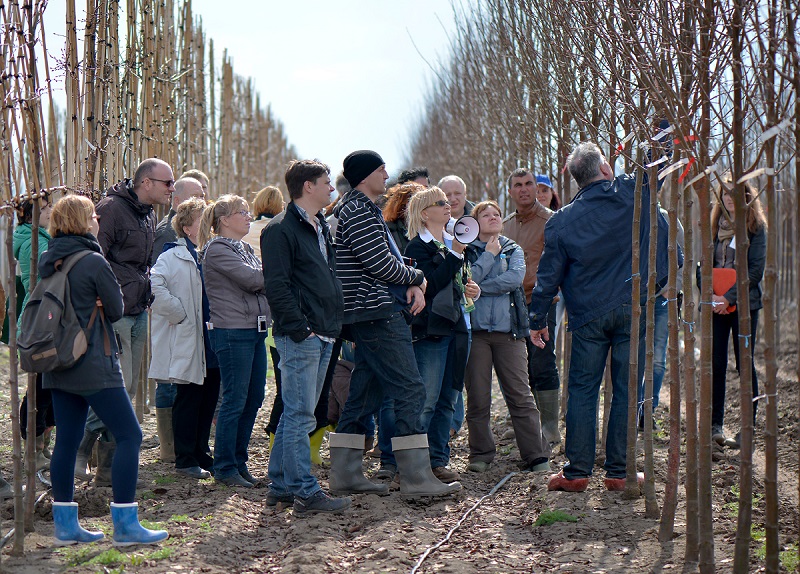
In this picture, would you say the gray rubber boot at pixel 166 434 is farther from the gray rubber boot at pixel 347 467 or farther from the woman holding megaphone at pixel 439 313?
the woman holding megaphone at pixel 439 313

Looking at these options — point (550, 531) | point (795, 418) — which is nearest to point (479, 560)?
point (550, 531)

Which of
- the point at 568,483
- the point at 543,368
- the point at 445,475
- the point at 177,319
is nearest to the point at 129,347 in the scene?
the point at 177,319

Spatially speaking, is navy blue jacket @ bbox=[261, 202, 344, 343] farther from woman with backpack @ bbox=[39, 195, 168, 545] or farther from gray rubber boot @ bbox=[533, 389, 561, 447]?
gray rubber boot @ bbox=[533, 389, 561, 447]

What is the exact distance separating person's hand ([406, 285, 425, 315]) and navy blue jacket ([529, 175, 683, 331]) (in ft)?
2.42

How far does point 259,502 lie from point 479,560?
178 cm

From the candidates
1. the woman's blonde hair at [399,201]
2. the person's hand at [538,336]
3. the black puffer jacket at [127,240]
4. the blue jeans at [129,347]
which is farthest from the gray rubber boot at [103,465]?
the person's hand at [538,336]

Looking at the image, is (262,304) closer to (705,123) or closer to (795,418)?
(705,123)

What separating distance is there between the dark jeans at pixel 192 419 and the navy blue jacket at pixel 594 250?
248cm

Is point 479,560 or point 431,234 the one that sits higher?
point 431,234

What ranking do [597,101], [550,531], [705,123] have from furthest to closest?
[597,101] → [550,531] → [705,123]

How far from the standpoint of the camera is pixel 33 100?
16.5ft

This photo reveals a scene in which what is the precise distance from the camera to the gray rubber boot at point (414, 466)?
6.38 m

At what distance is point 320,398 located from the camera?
7.60 metres

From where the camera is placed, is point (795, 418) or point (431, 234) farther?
point (795, 418)
